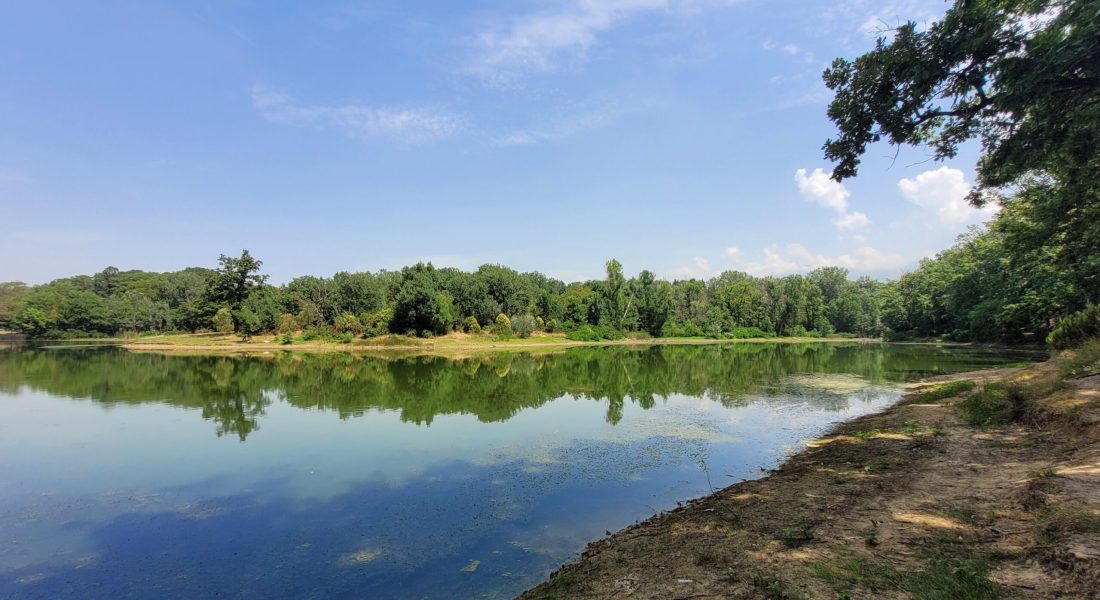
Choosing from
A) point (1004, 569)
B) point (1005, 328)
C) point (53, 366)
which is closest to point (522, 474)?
point (1004, 569)

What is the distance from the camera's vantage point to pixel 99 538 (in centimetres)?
843

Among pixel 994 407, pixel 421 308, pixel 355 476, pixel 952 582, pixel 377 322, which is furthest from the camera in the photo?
pixel 377 322

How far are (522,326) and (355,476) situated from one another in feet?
200

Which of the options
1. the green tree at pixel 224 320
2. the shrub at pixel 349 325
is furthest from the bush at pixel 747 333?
the green tree at pixel 224 320

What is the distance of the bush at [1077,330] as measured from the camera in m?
20.0

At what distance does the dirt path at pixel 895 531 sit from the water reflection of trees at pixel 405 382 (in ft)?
35.0

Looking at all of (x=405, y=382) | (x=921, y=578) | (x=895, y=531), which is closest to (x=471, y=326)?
(x=405, y=382)

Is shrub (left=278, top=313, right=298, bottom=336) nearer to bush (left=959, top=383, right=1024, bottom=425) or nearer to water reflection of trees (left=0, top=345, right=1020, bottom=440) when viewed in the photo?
water reflection of trees (left=0, top=345, right=1020, bottom=440)

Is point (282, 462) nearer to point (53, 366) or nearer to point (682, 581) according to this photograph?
point (682, 581)

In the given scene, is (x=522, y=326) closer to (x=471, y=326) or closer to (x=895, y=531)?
(x=471, y=326)

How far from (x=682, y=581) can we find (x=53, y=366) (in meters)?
53.2

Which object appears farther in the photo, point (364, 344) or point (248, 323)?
point (248, 323)

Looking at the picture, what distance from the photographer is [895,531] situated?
19.7 feet

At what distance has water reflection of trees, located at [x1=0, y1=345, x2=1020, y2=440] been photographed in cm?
2148
